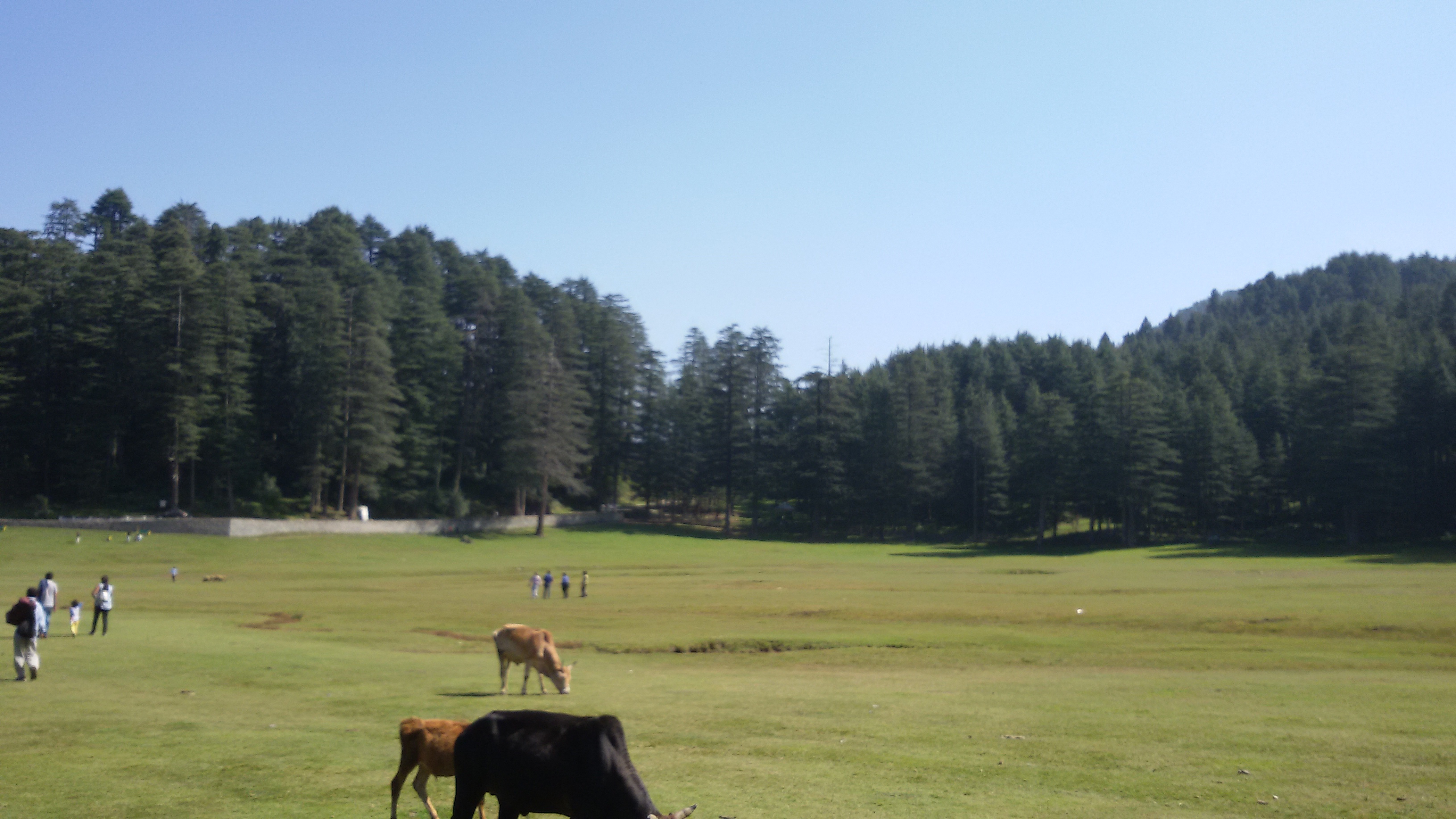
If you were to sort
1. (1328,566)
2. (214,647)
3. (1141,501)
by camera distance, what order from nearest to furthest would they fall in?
(214,647) < (1328,566) < (1141,501)

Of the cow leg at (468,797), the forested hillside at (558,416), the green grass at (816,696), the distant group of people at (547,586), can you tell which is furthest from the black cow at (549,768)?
the forested hillside at (558,416)

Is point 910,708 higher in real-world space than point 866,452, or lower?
lower

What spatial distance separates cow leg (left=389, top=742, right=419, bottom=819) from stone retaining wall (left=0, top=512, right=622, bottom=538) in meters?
63.6

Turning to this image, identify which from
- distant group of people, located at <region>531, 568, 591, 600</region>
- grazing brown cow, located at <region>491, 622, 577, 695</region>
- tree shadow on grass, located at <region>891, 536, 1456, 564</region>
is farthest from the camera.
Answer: tree shadow on grass, located at <region>891, 536, 1456, 564</region>

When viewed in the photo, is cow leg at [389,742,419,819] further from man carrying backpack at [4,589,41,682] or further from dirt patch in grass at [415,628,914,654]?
dirt patch in grass at [415,628,914,654]

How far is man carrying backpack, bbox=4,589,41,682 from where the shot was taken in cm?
1875

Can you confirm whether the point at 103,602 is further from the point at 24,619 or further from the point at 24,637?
the point at 24,619

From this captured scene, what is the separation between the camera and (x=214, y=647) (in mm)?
25109

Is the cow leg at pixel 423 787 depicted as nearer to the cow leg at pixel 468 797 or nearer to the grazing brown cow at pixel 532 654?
the cow leg at pixel 468 797

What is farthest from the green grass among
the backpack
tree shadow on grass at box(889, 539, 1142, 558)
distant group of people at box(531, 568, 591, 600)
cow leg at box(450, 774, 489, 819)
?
tree shadow on grass at box(889, 539, 1142, 558)

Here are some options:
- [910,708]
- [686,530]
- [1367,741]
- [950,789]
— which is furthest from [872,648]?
[686,530]

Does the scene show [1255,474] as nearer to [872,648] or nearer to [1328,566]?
[1328,566]

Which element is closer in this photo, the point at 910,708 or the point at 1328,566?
the point at 910,708

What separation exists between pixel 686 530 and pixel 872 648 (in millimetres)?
70839
